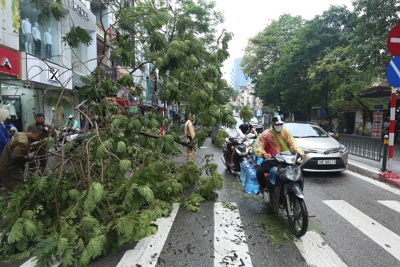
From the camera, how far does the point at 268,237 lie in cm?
391

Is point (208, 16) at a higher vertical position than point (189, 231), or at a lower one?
higher

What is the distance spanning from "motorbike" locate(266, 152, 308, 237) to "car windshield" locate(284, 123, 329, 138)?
4518 mm

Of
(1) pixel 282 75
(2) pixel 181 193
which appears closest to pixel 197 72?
(2) pixel 181 193

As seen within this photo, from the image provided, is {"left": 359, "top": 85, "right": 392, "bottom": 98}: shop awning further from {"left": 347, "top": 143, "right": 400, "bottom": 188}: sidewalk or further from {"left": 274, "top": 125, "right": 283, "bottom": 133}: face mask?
{"left": 274, "top": 125, "right": 283, "bottom": 133}: face mask

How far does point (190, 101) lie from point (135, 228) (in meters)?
2.33

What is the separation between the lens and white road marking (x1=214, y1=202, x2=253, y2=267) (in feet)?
10.8

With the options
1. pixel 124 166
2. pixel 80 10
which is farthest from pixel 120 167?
pixel 80 10

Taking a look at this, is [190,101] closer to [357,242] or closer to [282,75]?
[357,242]

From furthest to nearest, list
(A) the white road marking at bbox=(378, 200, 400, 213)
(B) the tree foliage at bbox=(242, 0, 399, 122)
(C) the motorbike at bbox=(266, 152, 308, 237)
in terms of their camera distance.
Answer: (B) the tree foliage at bbox=(242, 0, 399, 122), (A) the white road marking at bbox=(378, 200, 400, 213), (C) the motorbike at bbox=(266, 152, 308, 237)

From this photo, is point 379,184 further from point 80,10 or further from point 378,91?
point 80,10

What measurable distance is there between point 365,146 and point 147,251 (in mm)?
9180

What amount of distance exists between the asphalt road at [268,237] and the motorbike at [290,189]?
7.8 inches

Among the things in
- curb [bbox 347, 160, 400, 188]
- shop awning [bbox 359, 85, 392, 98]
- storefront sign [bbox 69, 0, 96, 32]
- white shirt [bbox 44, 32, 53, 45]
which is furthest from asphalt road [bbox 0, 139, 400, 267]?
shop awning [bbox 359, 85, 392, 98]

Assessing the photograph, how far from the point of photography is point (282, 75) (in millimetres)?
28094
